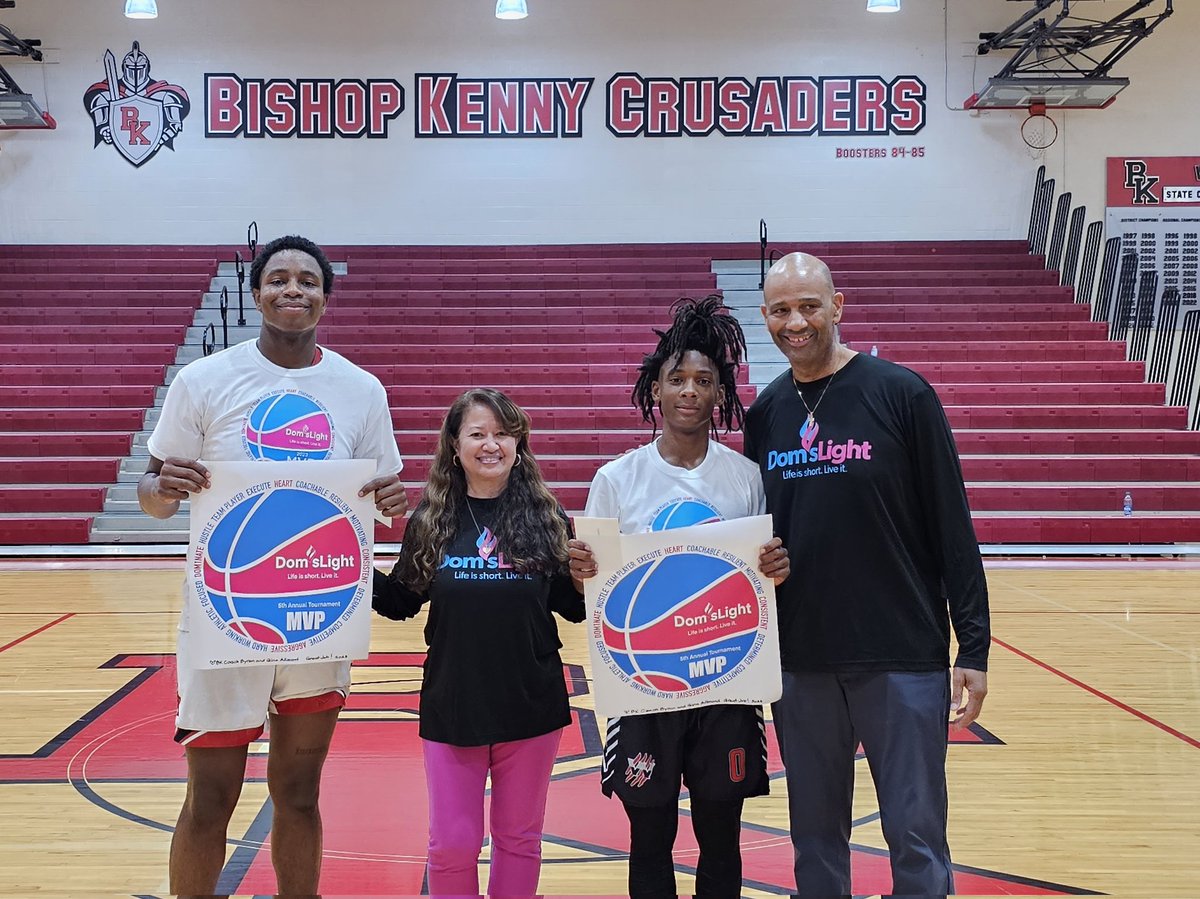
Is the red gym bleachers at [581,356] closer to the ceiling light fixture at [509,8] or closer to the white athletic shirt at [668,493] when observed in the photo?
the ceiling light fixture at [509,8]

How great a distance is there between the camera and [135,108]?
40.3 ft

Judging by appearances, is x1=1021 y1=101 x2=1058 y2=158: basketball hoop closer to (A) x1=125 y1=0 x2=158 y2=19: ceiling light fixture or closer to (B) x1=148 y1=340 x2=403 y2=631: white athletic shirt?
(A) x1=125 y1=0 x2=158 y2=19: ceiling light fixture

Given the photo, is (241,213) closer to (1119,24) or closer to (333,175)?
(333,175)

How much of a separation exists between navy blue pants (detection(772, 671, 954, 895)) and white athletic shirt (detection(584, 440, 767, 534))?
0.34 metres

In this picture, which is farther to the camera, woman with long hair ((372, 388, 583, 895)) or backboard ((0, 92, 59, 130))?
backboard ((0, 92, 59, 130))

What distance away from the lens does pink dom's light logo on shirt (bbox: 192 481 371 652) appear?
2.04 meters

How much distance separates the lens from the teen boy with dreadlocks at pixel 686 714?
1946 millimetres

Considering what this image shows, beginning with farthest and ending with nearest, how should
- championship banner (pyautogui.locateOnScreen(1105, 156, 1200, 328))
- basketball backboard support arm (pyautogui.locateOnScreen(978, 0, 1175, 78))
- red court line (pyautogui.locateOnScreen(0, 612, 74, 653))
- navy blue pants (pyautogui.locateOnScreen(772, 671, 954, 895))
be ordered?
championship banner (pyautogui.locateOnScreen(1105, 156, 1200, 328)) → basketball backboard support arm (pyautogui.locateOnScreen(978, 0, 1175, 78)) → red court line (pyautogui.locateOnScreen(0, 612, 74, 653)) → navy blue pants (pyautogui.locateOnScreen(772, 671, 954, 895))

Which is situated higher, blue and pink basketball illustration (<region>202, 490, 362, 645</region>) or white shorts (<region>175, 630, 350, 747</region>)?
blue and pink basketball illustration (<region>202, 490, 362, 645</region>)

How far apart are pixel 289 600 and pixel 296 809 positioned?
16.5 inches

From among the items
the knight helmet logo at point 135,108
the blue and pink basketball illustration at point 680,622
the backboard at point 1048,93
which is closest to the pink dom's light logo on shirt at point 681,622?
the blue and pink basketball illustration at point 680,622

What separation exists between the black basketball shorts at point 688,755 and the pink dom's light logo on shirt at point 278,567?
607mm

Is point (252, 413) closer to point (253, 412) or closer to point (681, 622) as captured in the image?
point (253, 412)

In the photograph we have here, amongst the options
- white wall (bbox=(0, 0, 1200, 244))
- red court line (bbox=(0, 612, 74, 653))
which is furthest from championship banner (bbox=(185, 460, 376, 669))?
white wall (bbox=(0, 0, 1200, 244))
